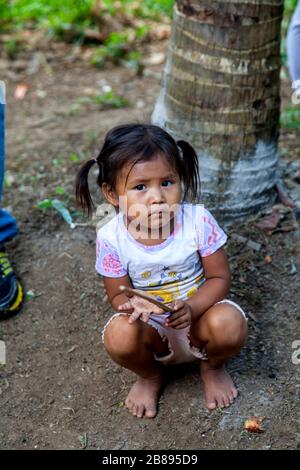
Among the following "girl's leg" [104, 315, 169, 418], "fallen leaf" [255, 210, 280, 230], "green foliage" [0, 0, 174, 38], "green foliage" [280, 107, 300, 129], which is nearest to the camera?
"girl's leg" [104, 315, 169, 418]

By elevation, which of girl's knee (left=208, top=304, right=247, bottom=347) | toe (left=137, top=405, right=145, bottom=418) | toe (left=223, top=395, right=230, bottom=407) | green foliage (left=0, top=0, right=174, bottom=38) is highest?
girl's knee (left=208, top=304, right=247, bottom=347)

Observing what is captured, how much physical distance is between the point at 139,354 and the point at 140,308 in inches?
9.4

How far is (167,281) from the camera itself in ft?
8.48

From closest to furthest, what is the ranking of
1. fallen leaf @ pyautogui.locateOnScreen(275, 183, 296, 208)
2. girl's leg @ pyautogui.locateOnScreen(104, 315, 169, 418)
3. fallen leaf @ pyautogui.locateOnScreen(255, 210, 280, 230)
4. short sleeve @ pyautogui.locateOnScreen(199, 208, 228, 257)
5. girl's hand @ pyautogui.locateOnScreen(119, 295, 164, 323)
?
girl's hand @ pyautogui.locateOnScreen(119, 295, 164, 323), girl's leg @ pyautogui.locateOnScreen(104, 315, 169, 418), short sleeve @ pyautogui.locateOnScreen(199, 208, 228, 257), fallen leaf @ pyautogui.locateOnScreen(255, 210, 280, 230), fallen leaf @ pyautogui.locateOnScreen(275, 183, 296, 208)

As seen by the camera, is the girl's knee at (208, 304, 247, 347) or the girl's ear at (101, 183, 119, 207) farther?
the girl's ear at (101, 183, 119, 207)

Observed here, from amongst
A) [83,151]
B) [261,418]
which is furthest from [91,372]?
[83,151]

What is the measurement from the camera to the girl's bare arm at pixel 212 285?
247 cm

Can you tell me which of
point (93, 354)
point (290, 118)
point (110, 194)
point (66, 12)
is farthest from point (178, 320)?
point (66, 12)

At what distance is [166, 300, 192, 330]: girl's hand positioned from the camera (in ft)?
7.62

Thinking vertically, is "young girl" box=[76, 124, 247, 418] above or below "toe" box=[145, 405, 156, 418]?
above

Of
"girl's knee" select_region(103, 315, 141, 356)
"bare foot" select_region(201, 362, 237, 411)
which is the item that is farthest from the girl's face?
"bare foot" select_region(201, 362, 237, 411)

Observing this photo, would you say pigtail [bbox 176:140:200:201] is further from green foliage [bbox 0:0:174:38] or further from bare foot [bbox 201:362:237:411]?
green foliage [bbox 0:0:174:38]

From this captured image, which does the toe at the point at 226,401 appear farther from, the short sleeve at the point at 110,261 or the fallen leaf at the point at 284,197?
the fallen leaf at the point at 284,197
